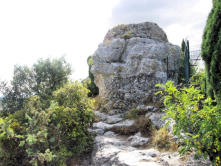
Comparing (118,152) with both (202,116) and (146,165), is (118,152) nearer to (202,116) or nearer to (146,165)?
(146,165)

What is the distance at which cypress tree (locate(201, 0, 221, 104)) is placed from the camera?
410 centimetres

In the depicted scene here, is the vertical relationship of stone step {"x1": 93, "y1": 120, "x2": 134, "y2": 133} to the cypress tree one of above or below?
below

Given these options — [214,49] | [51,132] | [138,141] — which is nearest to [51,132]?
[51,132]

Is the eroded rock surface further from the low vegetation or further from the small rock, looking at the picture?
the low vegetation

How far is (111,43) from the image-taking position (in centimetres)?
1211

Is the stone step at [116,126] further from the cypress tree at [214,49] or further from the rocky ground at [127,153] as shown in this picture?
the cypress tree at [214,49]

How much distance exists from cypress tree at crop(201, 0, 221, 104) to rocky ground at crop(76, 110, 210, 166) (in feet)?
5.69

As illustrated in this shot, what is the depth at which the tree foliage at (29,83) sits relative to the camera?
8.70 metres

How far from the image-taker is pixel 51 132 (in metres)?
5.83

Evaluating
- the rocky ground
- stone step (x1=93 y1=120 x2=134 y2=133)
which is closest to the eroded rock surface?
the rocky ground

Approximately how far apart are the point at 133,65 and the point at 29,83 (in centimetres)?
544

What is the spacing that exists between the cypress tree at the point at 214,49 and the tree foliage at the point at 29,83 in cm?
613

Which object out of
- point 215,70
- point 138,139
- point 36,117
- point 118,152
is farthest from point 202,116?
point 36,117

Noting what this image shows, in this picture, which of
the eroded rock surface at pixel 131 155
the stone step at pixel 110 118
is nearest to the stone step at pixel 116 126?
the eroded rock surface at pixel 131 155
